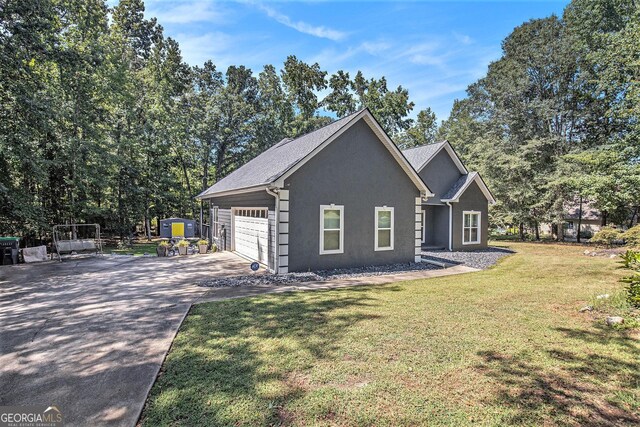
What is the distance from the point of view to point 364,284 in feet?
29.3

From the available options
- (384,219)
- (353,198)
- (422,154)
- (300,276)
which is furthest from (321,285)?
(422,154)

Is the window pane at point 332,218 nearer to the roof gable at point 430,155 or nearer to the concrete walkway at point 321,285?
the concrete walkway at point 321,285

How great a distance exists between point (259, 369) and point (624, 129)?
28042 millimetres

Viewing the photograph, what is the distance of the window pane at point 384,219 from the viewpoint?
11594 millimetres

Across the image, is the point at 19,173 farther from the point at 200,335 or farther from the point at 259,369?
the point at 259,369

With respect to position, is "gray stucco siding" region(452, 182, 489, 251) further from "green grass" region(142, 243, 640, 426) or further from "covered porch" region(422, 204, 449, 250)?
"green grass" region(142, 243, 640, 426)

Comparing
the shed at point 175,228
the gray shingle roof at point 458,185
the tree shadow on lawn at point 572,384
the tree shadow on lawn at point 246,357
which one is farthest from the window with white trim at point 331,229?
the shed at point 175,228

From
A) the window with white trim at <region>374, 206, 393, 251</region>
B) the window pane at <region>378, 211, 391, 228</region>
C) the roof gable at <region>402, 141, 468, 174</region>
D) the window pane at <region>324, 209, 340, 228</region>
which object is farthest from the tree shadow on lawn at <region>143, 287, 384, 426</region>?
the roof gable at <region>402, 141, 468, 174</region>

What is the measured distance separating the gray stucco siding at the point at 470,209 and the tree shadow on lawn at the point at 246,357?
1172 cm

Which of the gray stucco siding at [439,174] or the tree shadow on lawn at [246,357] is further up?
the gray stucco siding at [439,174]

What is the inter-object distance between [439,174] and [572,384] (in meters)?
14.9

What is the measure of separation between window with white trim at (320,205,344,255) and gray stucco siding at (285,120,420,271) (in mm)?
154

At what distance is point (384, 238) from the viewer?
11719 millimetres

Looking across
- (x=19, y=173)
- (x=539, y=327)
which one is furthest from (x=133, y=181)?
(x=539, y=327)
